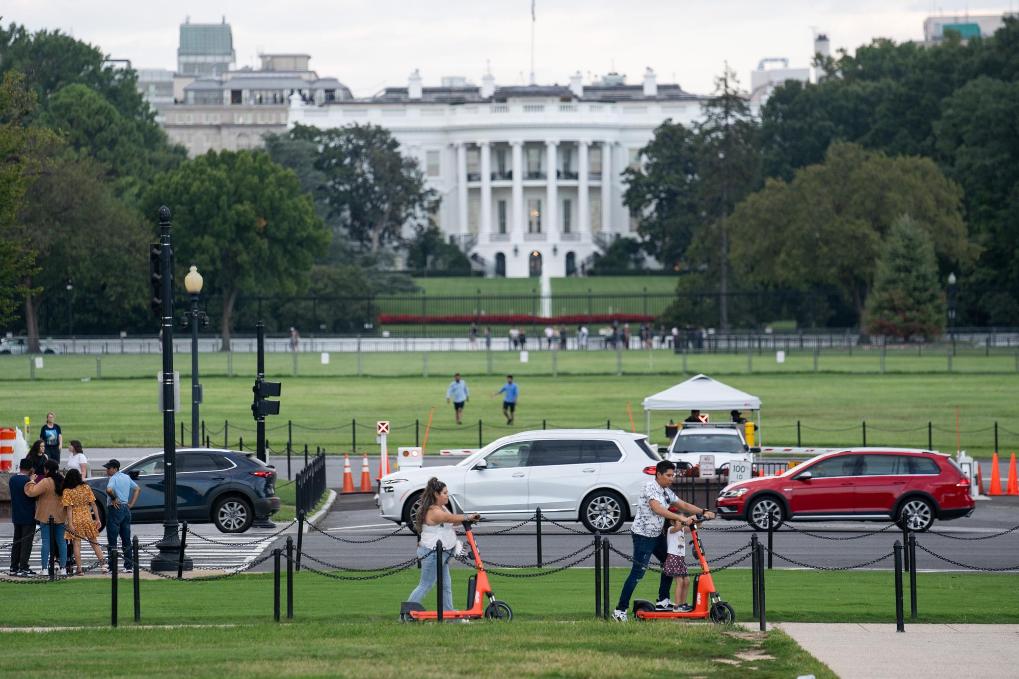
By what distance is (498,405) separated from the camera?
177 feet

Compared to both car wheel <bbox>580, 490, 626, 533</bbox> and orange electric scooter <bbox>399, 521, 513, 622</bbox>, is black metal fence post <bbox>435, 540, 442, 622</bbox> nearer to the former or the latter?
orange electric scooter <bbox>399, 521, 513, 622</bbox>

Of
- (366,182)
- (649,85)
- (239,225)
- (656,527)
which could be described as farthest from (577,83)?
(656,527)

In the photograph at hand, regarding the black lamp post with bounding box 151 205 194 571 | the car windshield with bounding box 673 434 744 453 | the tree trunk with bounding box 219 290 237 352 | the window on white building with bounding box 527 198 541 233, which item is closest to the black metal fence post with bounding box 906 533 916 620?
the black lamp post with bounding box 151 205 194 571

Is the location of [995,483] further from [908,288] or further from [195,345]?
[908,288]

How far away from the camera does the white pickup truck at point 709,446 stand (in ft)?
100

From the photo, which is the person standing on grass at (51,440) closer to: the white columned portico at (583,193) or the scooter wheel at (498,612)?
the scooter wheel at (498,612)

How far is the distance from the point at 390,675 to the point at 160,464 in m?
14.3

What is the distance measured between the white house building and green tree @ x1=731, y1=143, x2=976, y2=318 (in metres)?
59.2

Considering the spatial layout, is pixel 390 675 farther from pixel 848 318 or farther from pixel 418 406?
pixel 848 318

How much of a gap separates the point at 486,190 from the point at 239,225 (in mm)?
63864

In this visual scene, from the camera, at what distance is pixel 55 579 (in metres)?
21.6

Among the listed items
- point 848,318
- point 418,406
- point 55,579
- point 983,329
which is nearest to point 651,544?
point 55,579

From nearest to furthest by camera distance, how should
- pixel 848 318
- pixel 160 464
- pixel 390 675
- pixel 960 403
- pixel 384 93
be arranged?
pixel 390 675 → pixel 160 464 → pixel 960 403 → pixel 848 318 → pixel 384 93

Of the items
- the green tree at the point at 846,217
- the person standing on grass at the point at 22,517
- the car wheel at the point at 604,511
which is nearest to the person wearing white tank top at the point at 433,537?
the person standing on grass at the point at 22,517
